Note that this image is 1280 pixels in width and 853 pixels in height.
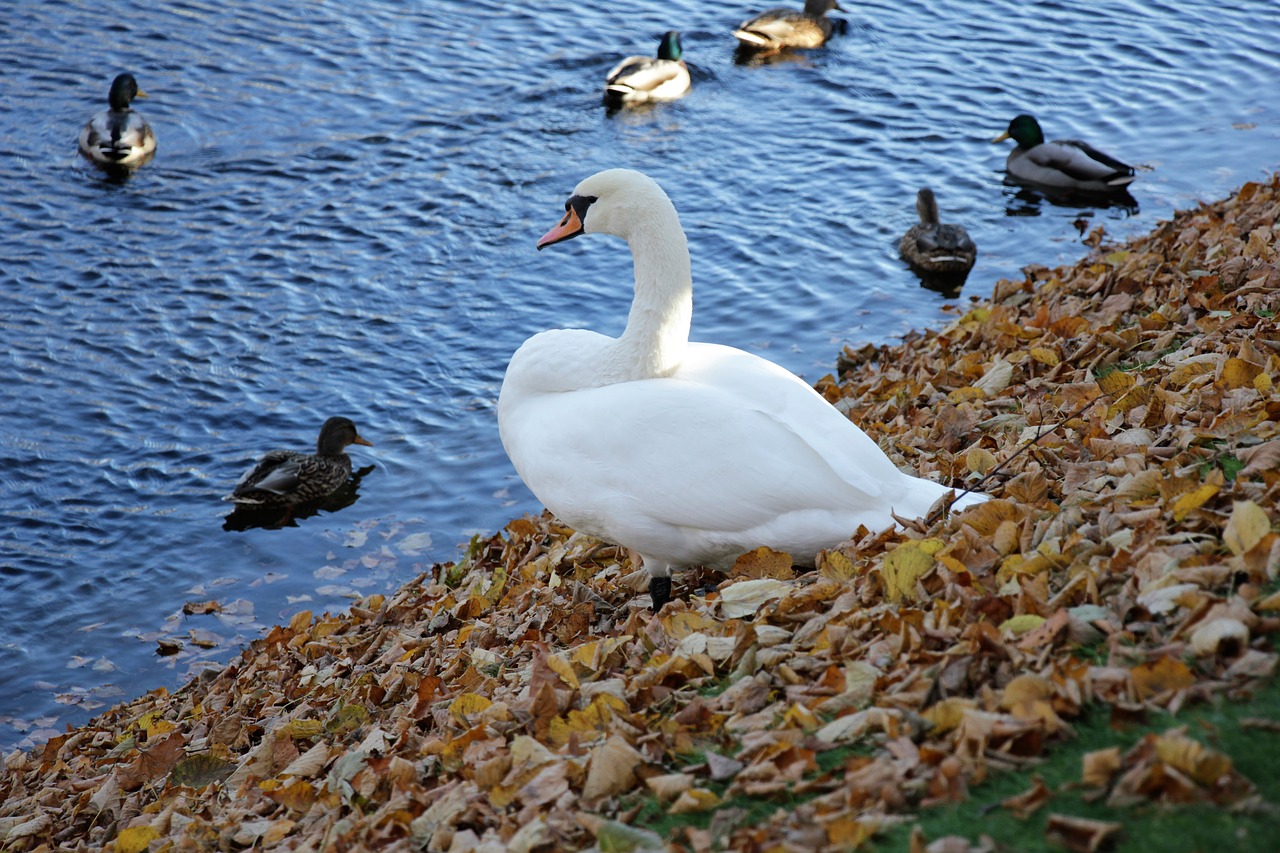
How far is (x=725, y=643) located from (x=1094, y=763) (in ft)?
4.59

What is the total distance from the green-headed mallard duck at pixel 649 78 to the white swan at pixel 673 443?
894cm

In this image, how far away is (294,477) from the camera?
830 centimetres

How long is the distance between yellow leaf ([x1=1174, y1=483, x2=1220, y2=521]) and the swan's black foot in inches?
81.3

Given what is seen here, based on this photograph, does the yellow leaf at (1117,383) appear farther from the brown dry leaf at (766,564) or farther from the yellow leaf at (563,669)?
the yellow leaf at (563,669)

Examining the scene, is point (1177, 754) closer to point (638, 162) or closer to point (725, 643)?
point (725, 643)

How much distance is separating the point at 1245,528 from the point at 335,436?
6.70 metres

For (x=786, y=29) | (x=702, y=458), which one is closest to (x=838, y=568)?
(x=702, y=458)

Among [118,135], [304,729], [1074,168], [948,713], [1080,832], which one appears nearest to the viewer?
[1080,832]

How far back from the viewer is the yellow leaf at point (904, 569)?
3.78 m

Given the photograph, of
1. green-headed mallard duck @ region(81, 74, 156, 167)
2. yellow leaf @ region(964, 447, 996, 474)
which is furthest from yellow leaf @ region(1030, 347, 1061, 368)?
green-headed mallard duck @ region(81, 74, 156, 167)

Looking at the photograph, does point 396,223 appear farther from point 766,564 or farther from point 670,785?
point 670,785

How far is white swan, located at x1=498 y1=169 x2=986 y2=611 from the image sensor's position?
4.57m

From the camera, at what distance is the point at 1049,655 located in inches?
123

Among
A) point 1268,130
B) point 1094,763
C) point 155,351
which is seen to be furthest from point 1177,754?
point 1268,130
